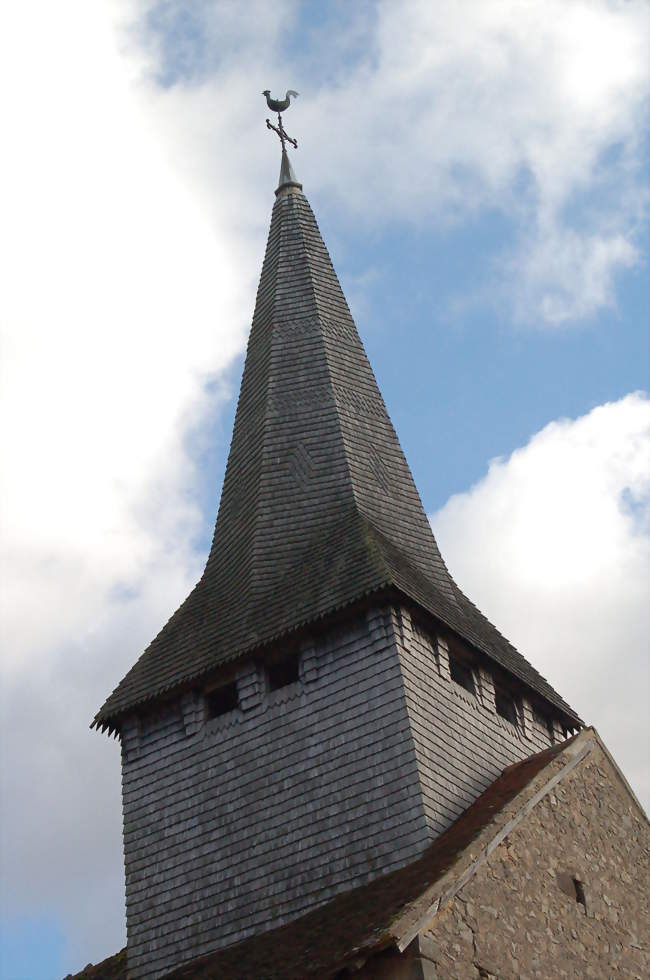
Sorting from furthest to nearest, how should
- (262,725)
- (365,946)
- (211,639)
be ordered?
(211,639) → (262,725) → (365,946)

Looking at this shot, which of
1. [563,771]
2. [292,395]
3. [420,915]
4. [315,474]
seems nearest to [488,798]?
[563,771]

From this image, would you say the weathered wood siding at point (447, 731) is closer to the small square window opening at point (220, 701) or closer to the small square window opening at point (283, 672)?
the small square window opening at point (283, 672)

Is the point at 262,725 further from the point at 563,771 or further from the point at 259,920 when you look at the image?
the point at 563,771

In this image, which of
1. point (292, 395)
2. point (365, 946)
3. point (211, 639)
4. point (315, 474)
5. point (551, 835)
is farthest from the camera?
point (292, 395)

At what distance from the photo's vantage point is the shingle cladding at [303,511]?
17.8 meters

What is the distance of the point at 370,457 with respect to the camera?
20.7 metres

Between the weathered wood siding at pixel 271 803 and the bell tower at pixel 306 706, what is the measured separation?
0.07 feet

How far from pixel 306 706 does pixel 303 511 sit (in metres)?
3.71

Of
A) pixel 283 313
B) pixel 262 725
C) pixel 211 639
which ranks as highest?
pixel 283 313

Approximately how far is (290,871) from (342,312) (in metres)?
10.6

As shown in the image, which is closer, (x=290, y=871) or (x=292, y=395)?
(x=290, y=871)

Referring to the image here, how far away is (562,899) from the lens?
14766 mm

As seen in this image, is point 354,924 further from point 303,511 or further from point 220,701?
point 303,511

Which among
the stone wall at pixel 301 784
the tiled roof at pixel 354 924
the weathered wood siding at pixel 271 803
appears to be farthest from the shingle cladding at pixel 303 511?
the tiled roof at pixel 354 924
